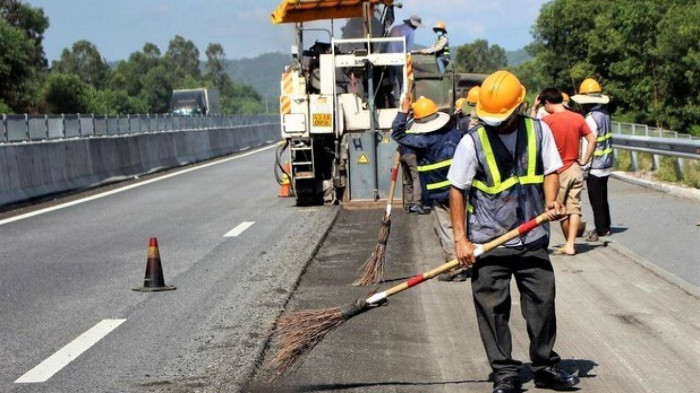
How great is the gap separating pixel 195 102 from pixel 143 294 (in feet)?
243

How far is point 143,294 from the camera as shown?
10.9m

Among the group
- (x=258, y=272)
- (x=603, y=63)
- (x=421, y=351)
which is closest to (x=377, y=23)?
(x=258, y=272)

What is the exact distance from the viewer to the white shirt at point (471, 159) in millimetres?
6953

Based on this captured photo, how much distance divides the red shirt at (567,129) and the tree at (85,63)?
131 metres

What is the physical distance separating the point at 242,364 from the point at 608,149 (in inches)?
313

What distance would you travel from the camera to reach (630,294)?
34.6 feet

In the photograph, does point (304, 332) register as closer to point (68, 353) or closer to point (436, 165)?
point (68, 353)

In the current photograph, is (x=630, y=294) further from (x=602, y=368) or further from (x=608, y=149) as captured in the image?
(x=608, y=149)

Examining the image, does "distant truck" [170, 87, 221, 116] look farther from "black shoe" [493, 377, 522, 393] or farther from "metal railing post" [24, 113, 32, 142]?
"black shoe" [493, 377, 522, 393]

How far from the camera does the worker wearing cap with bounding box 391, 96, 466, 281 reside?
475 inches

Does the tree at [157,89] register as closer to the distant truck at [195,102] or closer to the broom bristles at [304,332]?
the distant truck at [195,102]

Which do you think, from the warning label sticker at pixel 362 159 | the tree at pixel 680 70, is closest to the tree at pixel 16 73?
the tree at pixel 680 70

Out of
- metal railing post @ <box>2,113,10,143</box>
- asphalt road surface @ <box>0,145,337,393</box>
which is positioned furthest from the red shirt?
metal railing post @ <box>2,113,10,143</box>

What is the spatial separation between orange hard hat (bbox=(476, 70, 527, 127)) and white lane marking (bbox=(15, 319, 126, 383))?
3.22 metres
